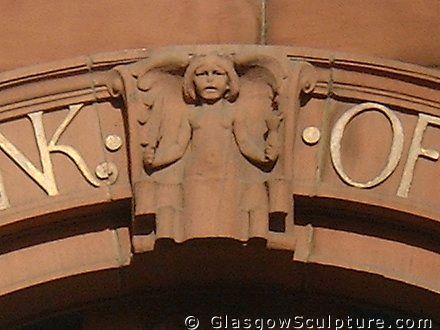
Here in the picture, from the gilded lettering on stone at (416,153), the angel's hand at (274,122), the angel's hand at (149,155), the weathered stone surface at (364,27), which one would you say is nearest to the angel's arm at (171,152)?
the angel's hand at (149,155)

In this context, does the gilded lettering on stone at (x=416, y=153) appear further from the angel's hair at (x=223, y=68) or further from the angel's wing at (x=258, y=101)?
the angel's hair at (x=223, y=68)

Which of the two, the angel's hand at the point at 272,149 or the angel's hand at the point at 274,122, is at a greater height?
the angel's hand at the point at 274,122

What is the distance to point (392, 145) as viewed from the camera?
220 inches

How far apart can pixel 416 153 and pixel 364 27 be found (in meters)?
0.46

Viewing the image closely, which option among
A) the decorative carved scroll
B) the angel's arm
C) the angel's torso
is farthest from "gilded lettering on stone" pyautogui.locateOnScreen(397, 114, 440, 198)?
the angel's arm

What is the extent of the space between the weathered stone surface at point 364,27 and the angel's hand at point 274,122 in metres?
0.30

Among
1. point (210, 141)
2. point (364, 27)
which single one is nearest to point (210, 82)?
point (210, 141)

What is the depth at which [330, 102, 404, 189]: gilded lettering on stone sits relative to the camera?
18.3 ft

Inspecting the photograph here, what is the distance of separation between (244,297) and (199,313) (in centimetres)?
15

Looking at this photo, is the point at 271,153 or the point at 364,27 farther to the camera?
the point at 364,27

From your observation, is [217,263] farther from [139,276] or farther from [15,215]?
[15,215]

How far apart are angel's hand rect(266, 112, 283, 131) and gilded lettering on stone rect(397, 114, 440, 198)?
391 mm

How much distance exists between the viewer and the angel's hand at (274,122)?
5.57 meters

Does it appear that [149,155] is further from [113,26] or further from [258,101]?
[113,26]
